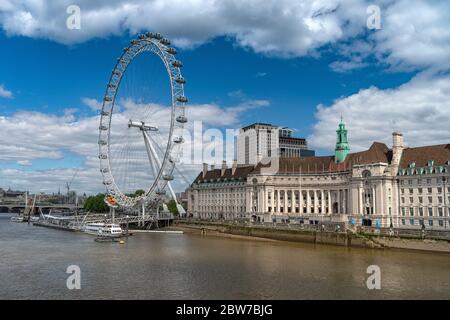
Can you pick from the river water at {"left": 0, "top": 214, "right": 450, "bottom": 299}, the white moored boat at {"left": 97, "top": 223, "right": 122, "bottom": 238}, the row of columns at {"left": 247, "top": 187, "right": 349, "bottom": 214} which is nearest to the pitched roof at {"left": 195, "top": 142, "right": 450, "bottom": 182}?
the row of columns at {"left": 247, "top": 187, "right": 349, "bottom": 214}

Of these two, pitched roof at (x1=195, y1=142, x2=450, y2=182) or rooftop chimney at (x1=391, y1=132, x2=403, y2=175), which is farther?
rooftop chimney at (x1=391, y1=132, x2=403, y2=175)

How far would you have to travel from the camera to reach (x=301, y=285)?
26.1 metres

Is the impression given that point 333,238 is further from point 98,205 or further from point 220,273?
point 98,205

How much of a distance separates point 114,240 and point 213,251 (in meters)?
15.7

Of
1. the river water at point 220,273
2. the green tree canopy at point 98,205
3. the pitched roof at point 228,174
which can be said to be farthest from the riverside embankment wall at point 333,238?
the green tree canopy at point 98,205

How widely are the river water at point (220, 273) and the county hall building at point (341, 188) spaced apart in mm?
15108

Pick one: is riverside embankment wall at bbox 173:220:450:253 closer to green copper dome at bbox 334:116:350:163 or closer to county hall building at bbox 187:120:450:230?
county hall building at bbox 187:120:450:230

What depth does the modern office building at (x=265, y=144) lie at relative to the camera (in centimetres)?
14675

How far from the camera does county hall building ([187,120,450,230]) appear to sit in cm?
5550

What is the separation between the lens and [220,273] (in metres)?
30.0

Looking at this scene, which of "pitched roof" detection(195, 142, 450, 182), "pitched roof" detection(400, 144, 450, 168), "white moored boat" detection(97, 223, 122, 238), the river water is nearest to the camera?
the river water

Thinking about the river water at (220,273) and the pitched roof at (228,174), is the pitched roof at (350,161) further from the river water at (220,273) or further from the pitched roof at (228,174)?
the river water at (220,273)
